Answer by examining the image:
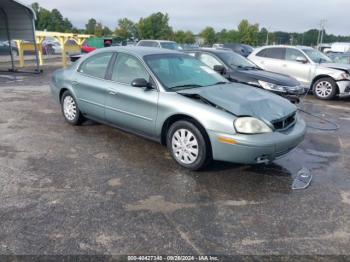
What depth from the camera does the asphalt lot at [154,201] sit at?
2.83 metres

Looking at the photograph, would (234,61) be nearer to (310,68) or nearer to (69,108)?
(310,68)

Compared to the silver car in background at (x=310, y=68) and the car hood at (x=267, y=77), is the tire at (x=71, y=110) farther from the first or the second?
the silver car in background at (x=310, y=68)

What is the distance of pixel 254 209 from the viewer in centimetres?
340

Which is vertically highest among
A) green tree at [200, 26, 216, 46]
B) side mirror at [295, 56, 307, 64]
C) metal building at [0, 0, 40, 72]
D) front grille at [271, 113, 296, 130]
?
green tree at [200, 26, 216, 46]

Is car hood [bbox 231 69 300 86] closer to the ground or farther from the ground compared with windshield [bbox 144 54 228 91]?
closer to the ground

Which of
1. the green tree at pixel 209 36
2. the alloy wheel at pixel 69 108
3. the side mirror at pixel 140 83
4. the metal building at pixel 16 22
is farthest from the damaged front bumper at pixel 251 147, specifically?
the green tree at pixel 209 36

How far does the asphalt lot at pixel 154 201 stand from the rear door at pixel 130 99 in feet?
1.50

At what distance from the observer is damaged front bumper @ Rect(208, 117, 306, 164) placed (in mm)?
3758

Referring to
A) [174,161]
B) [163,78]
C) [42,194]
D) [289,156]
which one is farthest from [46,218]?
[289,156]

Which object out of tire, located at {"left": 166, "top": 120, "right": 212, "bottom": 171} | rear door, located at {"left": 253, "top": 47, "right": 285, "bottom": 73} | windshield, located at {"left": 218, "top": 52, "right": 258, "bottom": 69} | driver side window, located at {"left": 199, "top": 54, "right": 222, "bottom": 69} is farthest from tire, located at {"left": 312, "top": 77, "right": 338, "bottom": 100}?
tire, located at {"left": 166, "top": 120, "right": 212, "bottom": 171}

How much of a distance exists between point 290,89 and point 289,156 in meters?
3.20

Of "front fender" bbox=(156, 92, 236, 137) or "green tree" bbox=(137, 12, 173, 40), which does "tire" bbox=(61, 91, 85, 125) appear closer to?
"front fender" bbox=(156, 92, 236, 137)

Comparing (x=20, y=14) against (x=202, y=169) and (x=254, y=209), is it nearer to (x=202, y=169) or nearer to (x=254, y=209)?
(x=202, y=169)

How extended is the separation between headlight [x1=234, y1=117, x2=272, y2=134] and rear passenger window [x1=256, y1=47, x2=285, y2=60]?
801cm
